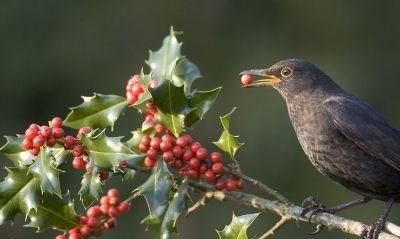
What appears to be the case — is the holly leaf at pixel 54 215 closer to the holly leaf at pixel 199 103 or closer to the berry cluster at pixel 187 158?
the berry cluster at pixel 187 158

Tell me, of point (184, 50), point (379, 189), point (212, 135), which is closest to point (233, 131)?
point (212, 135)

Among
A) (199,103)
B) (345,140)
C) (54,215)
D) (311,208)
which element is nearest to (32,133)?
(54,215)

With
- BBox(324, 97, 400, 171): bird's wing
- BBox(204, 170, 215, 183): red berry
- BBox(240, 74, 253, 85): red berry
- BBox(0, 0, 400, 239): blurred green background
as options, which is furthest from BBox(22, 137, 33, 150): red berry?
BBox(0, 0, 400, 239): blurred green background

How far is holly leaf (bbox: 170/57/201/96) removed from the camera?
15.9 feet

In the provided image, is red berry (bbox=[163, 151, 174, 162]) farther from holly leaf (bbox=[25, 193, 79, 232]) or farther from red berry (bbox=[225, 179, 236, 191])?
holly leaf (bbox=[25, 193, 79, 232])

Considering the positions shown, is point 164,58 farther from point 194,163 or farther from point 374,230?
point 374,230

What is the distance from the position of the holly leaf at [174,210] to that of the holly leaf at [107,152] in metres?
0.24

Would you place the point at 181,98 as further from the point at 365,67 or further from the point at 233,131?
the point at 365,67

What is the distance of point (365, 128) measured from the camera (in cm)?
572

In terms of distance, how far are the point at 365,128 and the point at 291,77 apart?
68 cm

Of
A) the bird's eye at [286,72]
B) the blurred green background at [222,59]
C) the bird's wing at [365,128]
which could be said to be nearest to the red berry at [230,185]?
the bird's wing at [365,128]

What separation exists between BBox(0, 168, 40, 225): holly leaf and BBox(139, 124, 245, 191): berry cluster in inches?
21.6

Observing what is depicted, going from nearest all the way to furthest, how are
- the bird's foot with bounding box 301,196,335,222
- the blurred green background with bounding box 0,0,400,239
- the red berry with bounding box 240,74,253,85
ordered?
the bird's foot with bounding box 301,196,335,222 → the red berry with bounding box 240,74,253,85 → the blurred green background with bounding box 0,0,400,239

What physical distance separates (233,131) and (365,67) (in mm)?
2059
